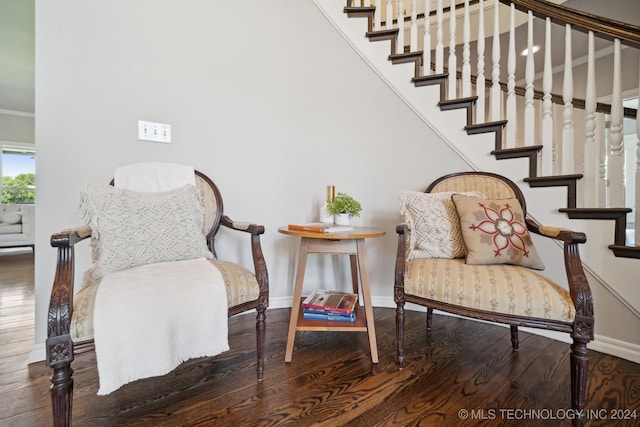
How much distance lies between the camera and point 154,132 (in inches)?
59.2

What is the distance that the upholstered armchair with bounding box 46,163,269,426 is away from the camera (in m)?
0.76

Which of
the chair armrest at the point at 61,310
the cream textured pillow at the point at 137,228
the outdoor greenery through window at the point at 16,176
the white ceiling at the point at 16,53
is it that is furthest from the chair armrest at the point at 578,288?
the outdoor greenery through window at the point at 16,176

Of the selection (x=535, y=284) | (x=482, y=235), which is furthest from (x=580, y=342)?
(x=482, y=235)

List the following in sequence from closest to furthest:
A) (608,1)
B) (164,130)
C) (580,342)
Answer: (580,342), (164,130), (608,1)

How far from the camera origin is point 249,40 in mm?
1769

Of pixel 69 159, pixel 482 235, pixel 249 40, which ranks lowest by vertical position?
pixel 482 235

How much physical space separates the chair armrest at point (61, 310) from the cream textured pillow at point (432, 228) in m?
1.29

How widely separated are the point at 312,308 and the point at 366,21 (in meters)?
1.97

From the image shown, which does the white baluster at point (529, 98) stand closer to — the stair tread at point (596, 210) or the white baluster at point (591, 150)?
→ the white baluster at point (591, 150)

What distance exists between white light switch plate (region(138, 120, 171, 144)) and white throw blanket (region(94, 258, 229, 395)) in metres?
0.83

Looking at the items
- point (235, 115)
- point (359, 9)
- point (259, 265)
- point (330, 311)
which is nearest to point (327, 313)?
point (330, 311)

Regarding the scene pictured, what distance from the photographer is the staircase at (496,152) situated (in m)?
1.29

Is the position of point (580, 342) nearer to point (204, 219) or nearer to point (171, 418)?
point (171, 418)

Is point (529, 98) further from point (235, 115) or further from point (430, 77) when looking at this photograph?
point (235, 115)
